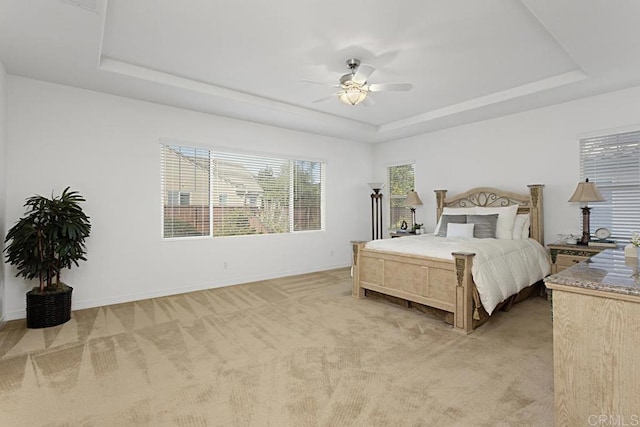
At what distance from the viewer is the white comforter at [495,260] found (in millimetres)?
3195

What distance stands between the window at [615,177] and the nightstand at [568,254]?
636 millimetres

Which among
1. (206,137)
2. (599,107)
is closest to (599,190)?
(599,107)

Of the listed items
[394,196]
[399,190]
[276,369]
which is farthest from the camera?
[394,196]

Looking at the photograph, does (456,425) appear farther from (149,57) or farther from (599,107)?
(599,107)

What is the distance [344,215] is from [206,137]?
322cm

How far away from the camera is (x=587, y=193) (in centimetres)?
393

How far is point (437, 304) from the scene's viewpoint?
3.42m

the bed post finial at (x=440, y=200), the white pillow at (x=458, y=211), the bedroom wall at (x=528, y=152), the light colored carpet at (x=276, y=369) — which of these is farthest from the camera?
the bed post finial at (x=440, y=200)

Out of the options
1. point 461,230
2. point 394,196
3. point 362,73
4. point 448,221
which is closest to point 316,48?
point 362,73

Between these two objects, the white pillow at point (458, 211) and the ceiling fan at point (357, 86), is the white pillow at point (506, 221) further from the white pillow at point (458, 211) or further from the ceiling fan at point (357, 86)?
the ceiling fan at point (357, 86)

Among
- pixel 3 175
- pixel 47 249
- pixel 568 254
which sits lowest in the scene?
pixel 568 254

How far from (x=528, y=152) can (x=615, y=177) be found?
1085 mm

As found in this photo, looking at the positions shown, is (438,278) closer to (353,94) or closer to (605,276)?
(605,276)

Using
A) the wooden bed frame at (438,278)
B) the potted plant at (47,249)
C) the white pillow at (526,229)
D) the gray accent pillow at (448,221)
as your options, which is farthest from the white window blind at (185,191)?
the white pillow at (526,229)
